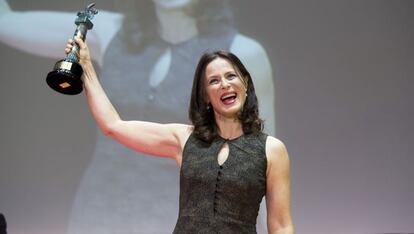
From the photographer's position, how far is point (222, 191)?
1.15 m

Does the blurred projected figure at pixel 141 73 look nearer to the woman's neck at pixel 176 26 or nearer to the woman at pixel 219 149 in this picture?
the woman's neck at pixel 176 26

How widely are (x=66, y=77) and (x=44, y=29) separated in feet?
4.75

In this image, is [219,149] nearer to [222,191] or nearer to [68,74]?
[222,191]

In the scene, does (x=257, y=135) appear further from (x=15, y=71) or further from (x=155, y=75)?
(x=15, y=71)

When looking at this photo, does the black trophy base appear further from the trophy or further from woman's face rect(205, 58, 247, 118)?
woman's face rect(205, 58, 247, 118)

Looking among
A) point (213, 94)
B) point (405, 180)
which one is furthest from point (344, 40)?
point (213, 94)

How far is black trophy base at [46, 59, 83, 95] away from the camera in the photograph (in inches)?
48.9

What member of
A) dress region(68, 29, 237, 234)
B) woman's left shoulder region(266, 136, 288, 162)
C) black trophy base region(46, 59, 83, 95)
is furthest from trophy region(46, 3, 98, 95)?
dress region(68, 29, 237, 234)

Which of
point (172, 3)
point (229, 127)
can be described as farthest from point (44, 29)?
point (229, 127)

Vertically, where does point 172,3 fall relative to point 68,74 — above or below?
above

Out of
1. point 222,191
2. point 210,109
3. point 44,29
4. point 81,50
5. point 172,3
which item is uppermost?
point 172,3

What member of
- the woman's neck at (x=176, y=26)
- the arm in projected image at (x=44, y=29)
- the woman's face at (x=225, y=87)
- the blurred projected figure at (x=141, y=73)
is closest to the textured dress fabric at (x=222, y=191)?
the woman's face at (x=225, y=87)

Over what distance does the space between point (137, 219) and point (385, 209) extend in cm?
120

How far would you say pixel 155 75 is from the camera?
2475 millimetres
